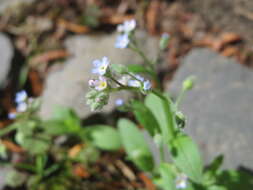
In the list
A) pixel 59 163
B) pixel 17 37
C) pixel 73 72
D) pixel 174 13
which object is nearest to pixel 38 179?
pixel 59 163

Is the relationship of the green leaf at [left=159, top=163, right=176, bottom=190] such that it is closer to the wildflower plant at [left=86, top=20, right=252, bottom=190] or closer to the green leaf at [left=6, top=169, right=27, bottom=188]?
the wildflower plant at [left=86, top=20, right=252, bottom=190]

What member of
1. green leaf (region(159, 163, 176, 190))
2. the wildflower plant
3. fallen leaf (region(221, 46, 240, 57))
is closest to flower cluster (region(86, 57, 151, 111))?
the wildflower plant

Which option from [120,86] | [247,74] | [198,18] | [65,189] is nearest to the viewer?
[120,86]

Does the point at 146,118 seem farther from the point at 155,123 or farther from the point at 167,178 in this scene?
the point at 167,178

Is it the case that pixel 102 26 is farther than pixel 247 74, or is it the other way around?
pixel 102 26

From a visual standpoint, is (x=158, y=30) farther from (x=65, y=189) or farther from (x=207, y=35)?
(x=65, y=189)

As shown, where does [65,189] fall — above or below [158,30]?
below
